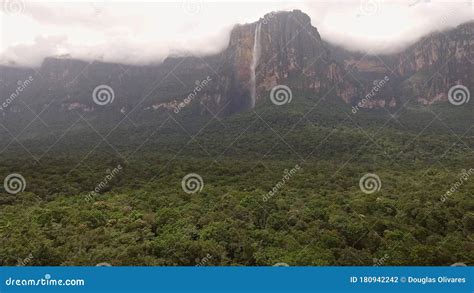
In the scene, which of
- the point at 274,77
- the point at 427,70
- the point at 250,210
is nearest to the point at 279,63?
the point at 274,77

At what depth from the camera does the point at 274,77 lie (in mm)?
114812

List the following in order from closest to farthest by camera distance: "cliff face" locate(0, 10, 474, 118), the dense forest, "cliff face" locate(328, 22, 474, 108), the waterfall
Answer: the dense forest → "cliff face" locate(0, 10, 474, 118) → the waterfall → "cliff face" locate(328, 22, 474, 108)

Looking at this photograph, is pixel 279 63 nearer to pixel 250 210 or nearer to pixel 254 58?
pixel 254 58

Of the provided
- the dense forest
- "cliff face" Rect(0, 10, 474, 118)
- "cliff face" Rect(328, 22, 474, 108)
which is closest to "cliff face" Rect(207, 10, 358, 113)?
"cliff face" Rect(0, 10, 474, 118)

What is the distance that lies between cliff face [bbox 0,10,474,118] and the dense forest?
5287 cm

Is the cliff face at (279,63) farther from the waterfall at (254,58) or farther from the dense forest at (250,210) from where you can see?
the dense forest at (250,210)

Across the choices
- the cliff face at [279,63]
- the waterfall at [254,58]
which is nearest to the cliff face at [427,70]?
the cliff face at [279,63]

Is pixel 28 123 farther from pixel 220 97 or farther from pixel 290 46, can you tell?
pixel 290 46

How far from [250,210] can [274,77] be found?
8798cm

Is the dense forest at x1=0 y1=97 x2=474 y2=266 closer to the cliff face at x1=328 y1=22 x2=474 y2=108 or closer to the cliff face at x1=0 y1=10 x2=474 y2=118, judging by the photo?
the cliff face at x1=0 y1=10 x2=474 y2=118

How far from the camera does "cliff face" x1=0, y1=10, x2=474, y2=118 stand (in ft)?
387

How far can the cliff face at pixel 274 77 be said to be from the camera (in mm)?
117875
